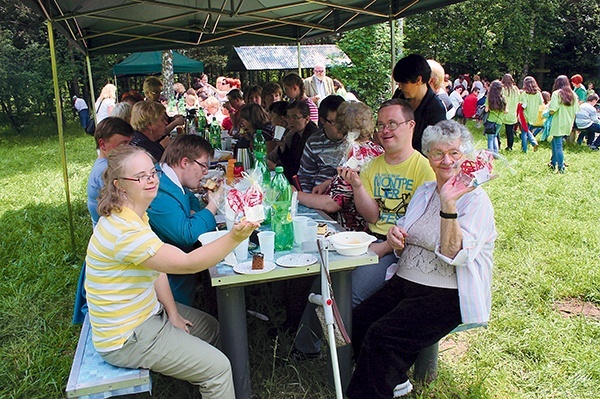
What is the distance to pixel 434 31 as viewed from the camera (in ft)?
75.4

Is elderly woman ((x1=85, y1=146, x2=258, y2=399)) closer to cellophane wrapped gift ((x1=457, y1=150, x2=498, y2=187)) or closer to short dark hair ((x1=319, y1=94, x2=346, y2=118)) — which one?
cellophane wrapped gift ((x1=457, y1=150, x2=498, y2=187))

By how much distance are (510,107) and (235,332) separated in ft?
28.7

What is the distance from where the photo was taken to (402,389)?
2469 mm

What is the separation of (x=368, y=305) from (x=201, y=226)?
96cm

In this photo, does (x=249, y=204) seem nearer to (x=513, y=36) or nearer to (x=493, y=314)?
(x=493, y=314)

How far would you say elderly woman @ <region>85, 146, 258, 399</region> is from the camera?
183 centimetres

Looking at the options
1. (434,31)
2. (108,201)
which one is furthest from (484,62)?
(108,201)

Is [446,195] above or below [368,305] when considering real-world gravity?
above

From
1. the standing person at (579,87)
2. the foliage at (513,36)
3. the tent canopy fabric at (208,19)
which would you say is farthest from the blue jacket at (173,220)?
the foliage at (513,36)

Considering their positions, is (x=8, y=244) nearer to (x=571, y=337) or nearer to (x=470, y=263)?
(x=470, y=263)

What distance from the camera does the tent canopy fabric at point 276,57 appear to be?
62.4ft

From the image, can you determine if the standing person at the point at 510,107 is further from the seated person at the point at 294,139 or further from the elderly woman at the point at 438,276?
the elderly woman at the point at 438,276

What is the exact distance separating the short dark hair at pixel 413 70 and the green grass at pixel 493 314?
3.39 ft

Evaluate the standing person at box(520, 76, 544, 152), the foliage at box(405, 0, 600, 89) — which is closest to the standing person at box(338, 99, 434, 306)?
the standing person at box(520, 76, 544, 152)
